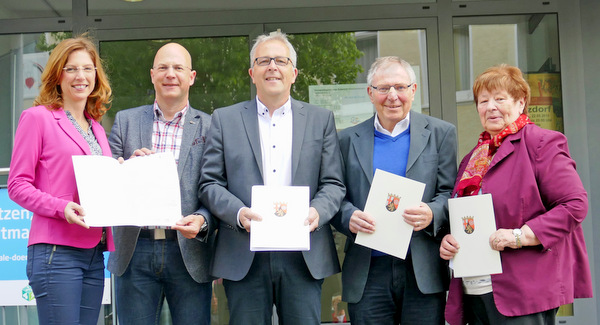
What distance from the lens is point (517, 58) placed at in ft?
18.4

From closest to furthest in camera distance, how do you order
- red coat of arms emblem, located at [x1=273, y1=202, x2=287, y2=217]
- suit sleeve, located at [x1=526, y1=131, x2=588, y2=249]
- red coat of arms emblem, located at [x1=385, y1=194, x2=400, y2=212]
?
1. suit sleeve, located at [x1=526, y1=131, x2=588, y2=249]
2. red coat of arms emblem, located at [x1=273, y1=202, x2=287, y2=217]
3. red coat of arms emblem, located at [x1=385, y1=194, x2=400, y2=212]

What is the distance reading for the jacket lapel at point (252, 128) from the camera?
11.2 feet

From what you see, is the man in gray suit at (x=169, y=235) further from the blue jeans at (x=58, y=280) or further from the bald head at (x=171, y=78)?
the blue jeans at (x=58, y=280)

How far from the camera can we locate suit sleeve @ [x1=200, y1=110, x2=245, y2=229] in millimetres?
3254

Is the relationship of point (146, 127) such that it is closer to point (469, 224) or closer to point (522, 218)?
point (469, 224)

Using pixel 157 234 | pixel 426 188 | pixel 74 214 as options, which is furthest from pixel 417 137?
pixel 74 214

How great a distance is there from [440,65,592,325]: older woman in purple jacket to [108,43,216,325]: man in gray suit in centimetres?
136

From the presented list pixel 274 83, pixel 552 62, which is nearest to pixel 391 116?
pixel 274 83

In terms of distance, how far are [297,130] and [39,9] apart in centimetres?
347

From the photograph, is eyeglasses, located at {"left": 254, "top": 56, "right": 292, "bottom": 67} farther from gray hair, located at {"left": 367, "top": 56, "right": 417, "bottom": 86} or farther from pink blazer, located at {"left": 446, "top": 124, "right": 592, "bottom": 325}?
pink blazer, located at {"left": 446, "top": 124, "right": 592, "bottom": 325}

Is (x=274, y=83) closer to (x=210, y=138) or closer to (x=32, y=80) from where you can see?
(x=210, y=138)

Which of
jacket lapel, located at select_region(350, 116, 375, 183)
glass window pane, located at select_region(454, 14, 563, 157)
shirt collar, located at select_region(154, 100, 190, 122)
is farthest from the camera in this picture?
glass window pane, located at select_region(454, 14, 563, 157)

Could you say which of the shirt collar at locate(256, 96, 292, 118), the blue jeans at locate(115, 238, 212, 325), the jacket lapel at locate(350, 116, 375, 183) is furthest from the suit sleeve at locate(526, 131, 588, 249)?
the blue jeans at locate(115, 238, 212, 325)

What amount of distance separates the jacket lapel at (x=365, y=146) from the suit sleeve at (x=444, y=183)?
386 mm
